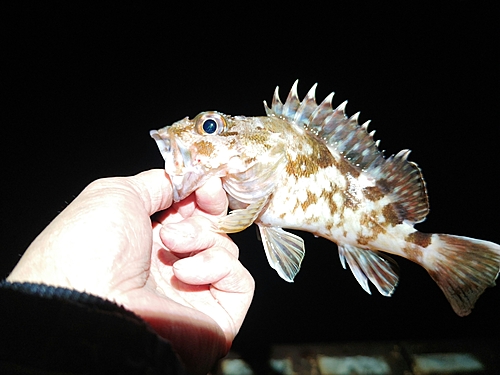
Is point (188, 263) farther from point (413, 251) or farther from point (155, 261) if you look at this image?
point (413, 251)

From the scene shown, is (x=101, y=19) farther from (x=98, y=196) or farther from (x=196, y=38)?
(x=98, y=196)

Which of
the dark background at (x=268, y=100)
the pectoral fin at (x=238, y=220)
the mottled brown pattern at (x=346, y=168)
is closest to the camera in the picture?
the pectoral fin at (x=238, y=220)

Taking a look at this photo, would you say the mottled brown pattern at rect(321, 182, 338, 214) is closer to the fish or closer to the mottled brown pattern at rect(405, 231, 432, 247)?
the fish

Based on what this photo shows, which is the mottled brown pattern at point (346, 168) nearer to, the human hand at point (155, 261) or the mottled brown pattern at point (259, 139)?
the mottled brown pattern at point (259, 139)

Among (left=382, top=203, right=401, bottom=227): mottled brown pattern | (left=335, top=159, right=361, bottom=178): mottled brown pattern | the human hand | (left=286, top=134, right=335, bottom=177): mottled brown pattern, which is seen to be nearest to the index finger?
the human hand

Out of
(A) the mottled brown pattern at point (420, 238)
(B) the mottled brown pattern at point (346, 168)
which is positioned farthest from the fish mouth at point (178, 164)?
(A) the mottled brown pattern at point (420, 238)

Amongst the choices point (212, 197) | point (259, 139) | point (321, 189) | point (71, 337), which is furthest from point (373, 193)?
point (71, 337)
